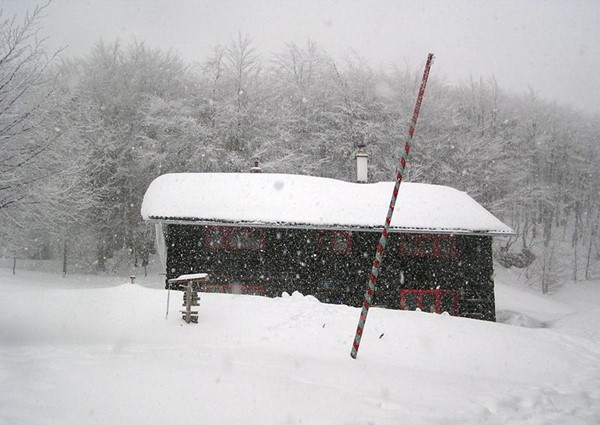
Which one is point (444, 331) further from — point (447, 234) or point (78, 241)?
point (78, 241)

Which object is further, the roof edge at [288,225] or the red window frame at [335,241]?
the red window frame at [335,241]

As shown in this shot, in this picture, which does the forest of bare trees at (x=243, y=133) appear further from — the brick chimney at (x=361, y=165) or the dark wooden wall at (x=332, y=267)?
the dark wooden wall at (x=332, y=267)

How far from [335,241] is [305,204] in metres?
1.60

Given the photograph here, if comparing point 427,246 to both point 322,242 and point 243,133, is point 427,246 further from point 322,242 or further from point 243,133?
point 243,133

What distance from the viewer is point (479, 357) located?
6754mm

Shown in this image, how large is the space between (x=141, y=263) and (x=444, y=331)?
21.8 m

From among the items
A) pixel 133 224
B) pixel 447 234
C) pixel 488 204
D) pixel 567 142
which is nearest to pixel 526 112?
pixel 567 142

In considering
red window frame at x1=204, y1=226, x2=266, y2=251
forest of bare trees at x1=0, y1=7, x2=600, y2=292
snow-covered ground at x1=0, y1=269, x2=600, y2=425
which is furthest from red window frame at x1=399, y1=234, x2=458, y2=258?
forest of bare trees at x1=0, y1=7, x2=600, y2=292

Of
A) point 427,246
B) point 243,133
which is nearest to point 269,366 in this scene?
point 427,246

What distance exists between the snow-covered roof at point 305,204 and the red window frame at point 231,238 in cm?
67

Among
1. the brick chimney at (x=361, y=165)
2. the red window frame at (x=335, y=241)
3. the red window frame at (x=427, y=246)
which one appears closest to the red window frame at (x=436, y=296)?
the red window frame at (x=427, y=246)

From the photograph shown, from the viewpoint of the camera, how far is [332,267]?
1281 cm

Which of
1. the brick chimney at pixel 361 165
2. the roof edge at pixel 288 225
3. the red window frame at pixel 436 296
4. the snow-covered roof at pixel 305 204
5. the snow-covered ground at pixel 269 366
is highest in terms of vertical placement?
the brick chimney at pixel 361 165

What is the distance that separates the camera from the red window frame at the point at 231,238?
485 inches
